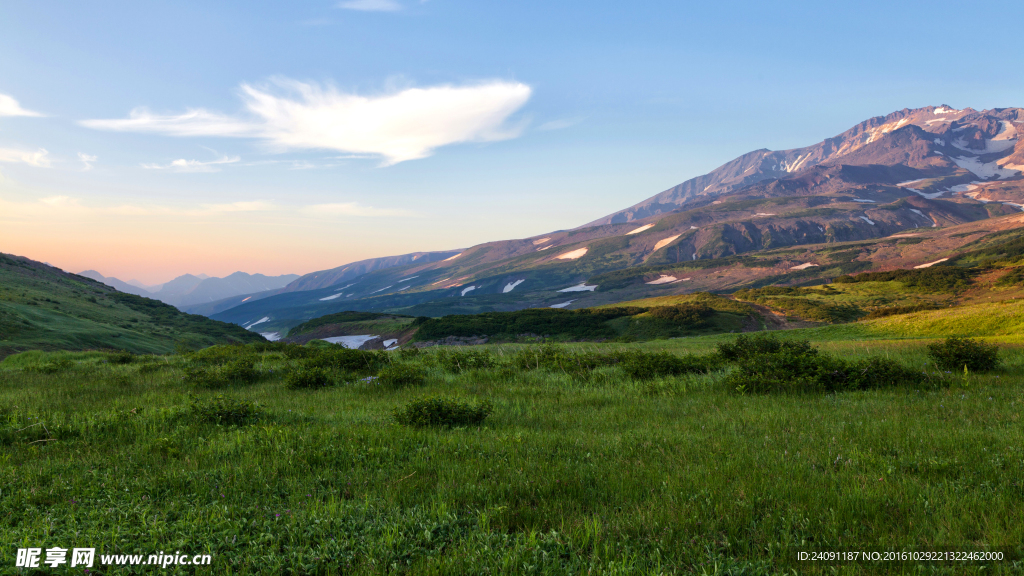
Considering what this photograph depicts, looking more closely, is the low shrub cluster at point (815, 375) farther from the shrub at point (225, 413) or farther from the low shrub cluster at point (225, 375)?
the low shrub cluster at point (225, 375)

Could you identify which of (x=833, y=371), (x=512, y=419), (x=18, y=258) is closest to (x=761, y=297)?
(x=833, y=371)

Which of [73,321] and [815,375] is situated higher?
[73,321]

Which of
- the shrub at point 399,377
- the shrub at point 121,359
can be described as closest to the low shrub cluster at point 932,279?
the shrub at point 399,377

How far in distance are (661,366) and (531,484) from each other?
35.1ft

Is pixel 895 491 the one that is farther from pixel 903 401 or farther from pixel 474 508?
pixel 903 401

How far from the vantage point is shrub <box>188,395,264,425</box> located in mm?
8578

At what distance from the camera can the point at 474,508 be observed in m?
4.85

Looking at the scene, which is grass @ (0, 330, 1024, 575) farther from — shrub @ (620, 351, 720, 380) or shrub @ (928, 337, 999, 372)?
shrub @ (620, 351, 720, 380)

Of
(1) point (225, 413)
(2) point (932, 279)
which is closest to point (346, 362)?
(1) point (225, 413)

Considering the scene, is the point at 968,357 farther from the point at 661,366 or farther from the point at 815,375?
the point at 661,366

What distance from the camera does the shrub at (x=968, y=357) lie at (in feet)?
40.7

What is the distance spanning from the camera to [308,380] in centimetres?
1378

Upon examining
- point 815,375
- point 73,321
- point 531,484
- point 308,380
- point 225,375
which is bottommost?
point 815,375

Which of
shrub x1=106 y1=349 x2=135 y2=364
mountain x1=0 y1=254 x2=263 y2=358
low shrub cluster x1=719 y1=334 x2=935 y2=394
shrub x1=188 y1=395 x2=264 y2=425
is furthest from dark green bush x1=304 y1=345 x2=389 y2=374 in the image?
mountain x1=0 y1=254 x2=263 y2=358
